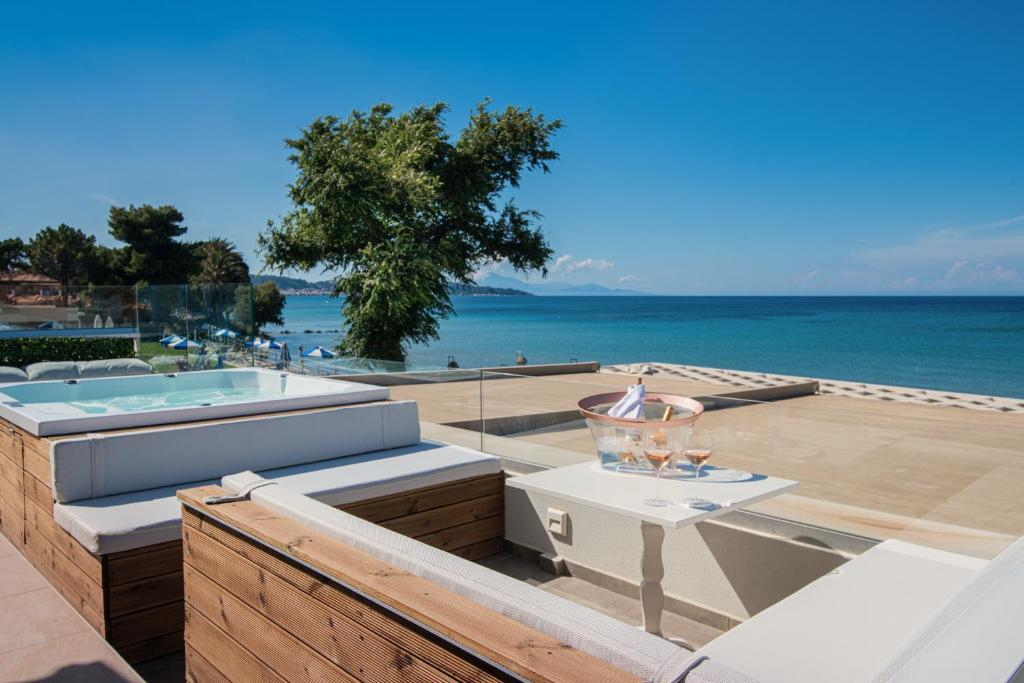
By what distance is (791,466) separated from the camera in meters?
2.62

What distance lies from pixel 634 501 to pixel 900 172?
50833 mm

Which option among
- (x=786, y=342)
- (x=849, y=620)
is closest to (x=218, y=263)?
(x=849, y=620)

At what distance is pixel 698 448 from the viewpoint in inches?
101

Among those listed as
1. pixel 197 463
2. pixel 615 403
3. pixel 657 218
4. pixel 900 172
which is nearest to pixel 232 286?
pixel 197 463

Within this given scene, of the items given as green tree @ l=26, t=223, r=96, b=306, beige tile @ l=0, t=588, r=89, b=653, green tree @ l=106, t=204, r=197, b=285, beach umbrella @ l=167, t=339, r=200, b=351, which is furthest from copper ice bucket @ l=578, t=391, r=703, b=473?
green tree @ l=106, t=204, r=197, b=285

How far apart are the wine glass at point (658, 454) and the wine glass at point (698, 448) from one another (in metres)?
0.07

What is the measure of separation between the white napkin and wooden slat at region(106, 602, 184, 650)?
186cm

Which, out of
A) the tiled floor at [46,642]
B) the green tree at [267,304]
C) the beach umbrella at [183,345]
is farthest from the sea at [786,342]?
the tiled floor at [46,642]

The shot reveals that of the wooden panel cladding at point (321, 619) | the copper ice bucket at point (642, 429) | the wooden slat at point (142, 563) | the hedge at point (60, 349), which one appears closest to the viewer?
the wooden panel cladding at point (321, 619)

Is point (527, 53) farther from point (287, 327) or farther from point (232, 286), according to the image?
point (287, 327)

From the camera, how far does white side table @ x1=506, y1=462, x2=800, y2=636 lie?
2211 millimetres

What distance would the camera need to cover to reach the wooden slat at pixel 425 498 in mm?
3091

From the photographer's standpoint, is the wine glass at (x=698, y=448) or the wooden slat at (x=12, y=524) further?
the wooden slat at (x=12, y=524)

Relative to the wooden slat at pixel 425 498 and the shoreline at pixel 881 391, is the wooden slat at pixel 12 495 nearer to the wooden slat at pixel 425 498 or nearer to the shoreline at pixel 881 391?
the wooden slat at pixel 425 498
